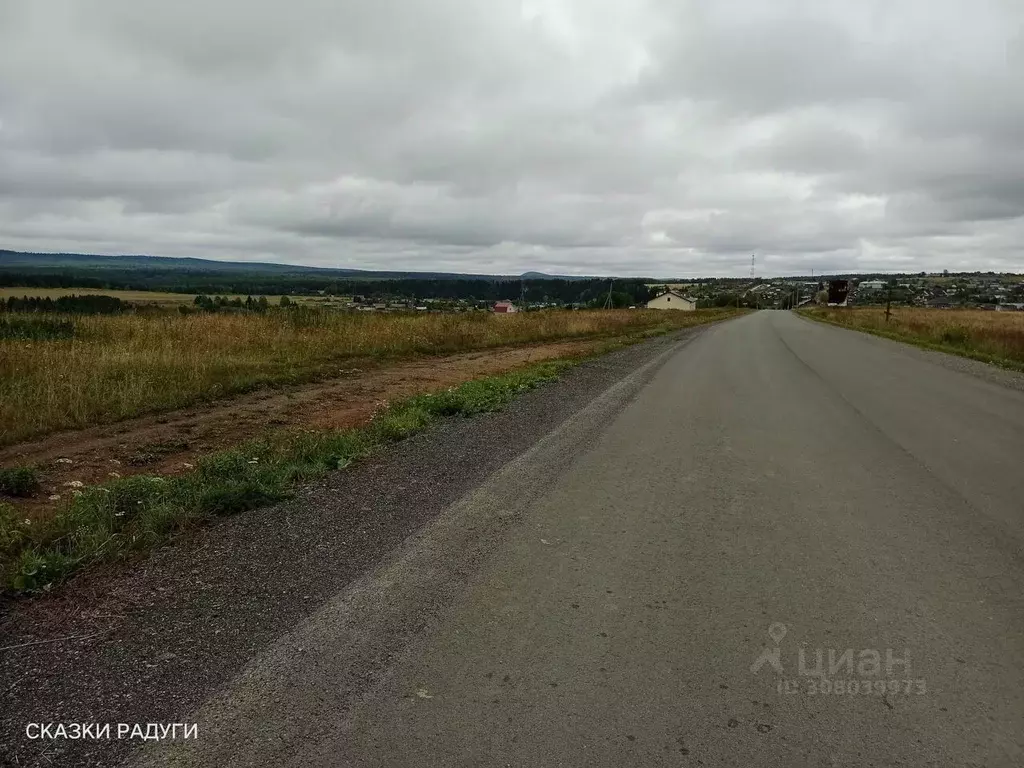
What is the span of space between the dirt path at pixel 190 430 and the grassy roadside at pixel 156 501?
547mm

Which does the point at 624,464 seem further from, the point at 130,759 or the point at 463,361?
the point at 463,361

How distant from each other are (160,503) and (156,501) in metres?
0.08

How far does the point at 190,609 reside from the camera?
372 cm

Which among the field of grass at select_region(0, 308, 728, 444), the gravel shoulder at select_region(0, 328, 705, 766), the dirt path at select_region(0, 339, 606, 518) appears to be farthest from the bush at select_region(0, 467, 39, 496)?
the gravel shoulder at select_region(0, 328, 705, 766)

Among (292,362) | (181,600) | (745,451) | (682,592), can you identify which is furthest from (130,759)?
(292,362)

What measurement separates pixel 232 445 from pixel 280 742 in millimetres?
5866

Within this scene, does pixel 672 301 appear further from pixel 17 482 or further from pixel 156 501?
pixel 156 501

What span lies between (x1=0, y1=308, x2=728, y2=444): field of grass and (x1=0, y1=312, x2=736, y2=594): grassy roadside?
2.94 meters

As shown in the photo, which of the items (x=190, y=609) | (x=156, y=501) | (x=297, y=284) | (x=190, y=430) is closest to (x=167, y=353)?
(x=190, y=430)

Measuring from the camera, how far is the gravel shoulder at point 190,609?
2.87 meters

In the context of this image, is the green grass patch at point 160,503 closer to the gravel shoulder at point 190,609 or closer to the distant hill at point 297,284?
the gravel shoulder at point 190,609

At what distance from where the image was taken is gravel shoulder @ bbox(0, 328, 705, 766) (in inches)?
113

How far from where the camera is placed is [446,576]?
418cm

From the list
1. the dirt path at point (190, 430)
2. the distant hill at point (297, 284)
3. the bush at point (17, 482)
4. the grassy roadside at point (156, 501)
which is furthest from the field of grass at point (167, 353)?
the distant hill at point (297, 284)
